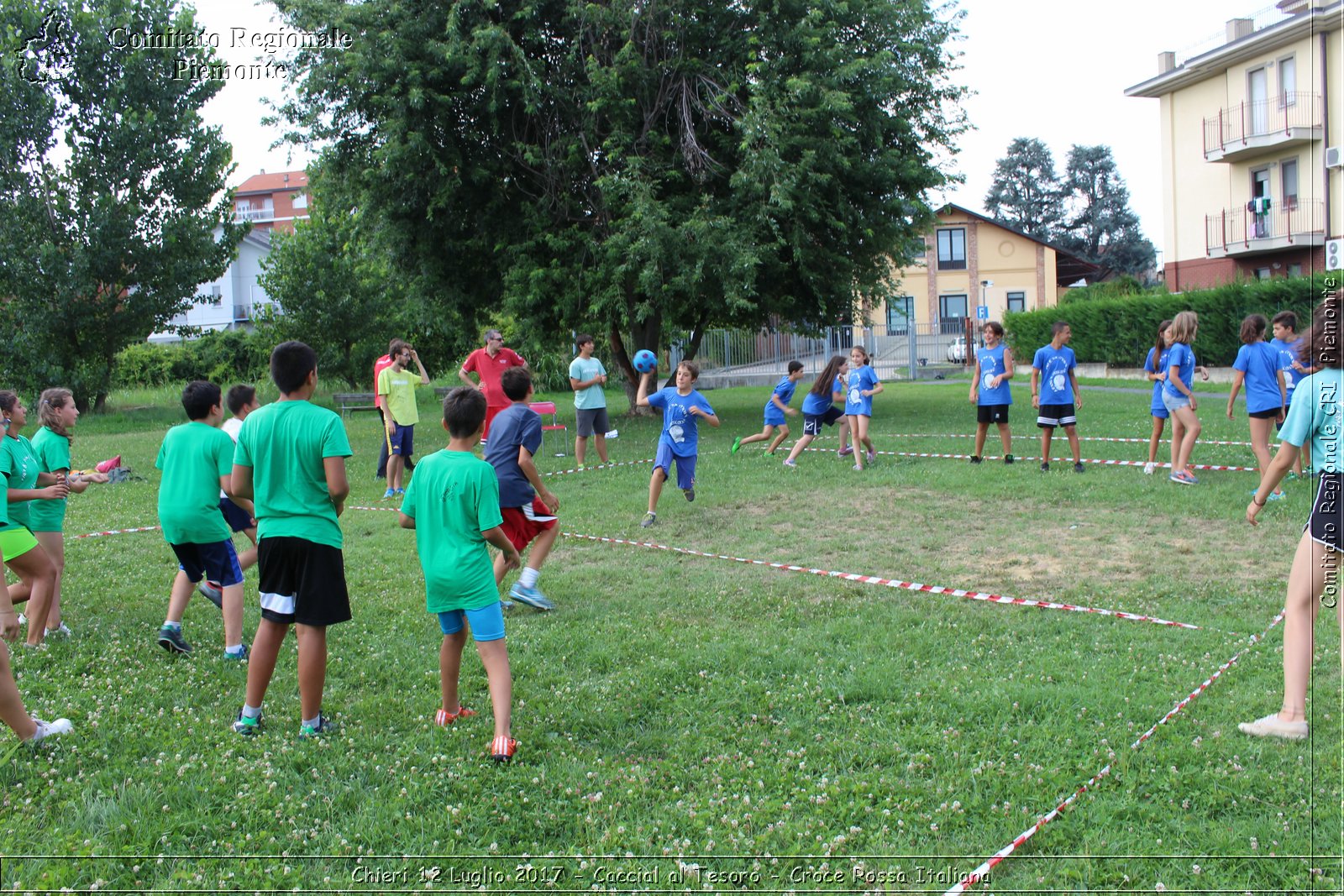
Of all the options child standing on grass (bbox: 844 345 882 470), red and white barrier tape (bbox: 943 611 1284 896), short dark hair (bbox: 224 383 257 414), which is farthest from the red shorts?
child standing on grass (bbox: 844 345 882 470)

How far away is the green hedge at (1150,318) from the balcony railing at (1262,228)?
231 inches

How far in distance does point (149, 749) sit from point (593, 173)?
52.0 ft

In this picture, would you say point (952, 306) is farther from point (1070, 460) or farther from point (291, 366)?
point (291, 366)

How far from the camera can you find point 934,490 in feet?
35.6

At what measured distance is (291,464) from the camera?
434 centimetres

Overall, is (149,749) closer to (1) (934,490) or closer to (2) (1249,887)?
(2) (1249,887)

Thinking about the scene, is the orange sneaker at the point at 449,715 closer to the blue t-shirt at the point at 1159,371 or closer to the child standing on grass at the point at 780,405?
the child standing on grass at the point at 780,405

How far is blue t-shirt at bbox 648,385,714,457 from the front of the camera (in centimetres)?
945

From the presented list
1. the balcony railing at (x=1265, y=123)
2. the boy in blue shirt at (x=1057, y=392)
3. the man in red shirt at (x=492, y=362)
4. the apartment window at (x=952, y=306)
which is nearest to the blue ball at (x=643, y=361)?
the man in red shirt at (x=492, y=362)

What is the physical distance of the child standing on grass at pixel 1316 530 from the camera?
13.2ft

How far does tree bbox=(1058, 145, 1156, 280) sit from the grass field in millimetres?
65218

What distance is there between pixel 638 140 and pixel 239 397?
13470 millimetres

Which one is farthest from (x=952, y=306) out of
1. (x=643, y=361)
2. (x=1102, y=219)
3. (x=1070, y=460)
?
(x=643, y=361)

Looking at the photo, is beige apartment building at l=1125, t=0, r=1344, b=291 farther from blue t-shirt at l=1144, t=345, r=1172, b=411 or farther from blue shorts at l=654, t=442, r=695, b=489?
blue shorts at l=654, t=442, r=695, b=489
